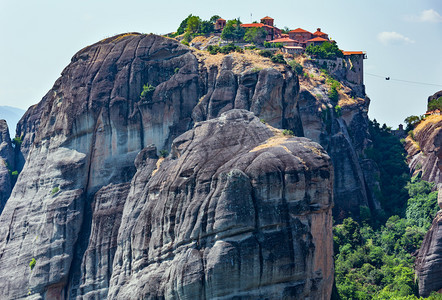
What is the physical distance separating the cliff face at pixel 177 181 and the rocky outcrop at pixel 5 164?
4.99ft

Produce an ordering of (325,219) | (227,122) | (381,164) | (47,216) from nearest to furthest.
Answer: (325,219) < (227,122) < (47,216) < (381,164)

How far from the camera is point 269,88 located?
92.7 metres

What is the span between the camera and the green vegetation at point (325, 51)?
119375mm

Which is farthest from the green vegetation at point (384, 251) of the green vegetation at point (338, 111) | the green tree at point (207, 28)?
the green tree at point (207, 28)

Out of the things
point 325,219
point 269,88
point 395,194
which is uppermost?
point 269,88

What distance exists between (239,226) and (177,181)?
8280mm

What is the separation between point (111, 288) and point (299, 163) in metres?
20.2

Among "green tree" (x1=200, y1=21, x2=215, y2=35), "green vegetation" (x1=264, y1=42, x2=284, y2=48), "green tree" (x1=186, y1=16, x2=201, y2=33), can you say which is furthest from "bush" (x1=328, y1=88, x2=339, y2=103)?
"green tree" (x1=186, y1=16, x2=201, y2=33)

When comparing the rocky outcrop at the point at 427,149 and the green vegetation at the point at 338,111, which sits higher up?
the green vegetation at the point at 338,111

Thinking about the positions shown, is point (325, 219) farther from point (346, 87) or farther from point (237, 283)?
point (346, 87)

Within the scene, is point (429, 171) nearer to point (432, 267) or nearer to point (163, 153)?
point (432, 267)

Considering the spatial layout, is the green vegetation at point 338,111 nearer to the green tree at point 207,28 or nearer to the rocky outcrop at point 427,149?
the rocky outcrop at point 427,149

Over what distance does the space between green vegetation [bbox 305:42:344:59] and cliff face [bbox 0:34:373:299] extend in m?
7.67

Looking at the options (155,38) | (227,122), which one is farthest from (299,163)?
(155,38)
